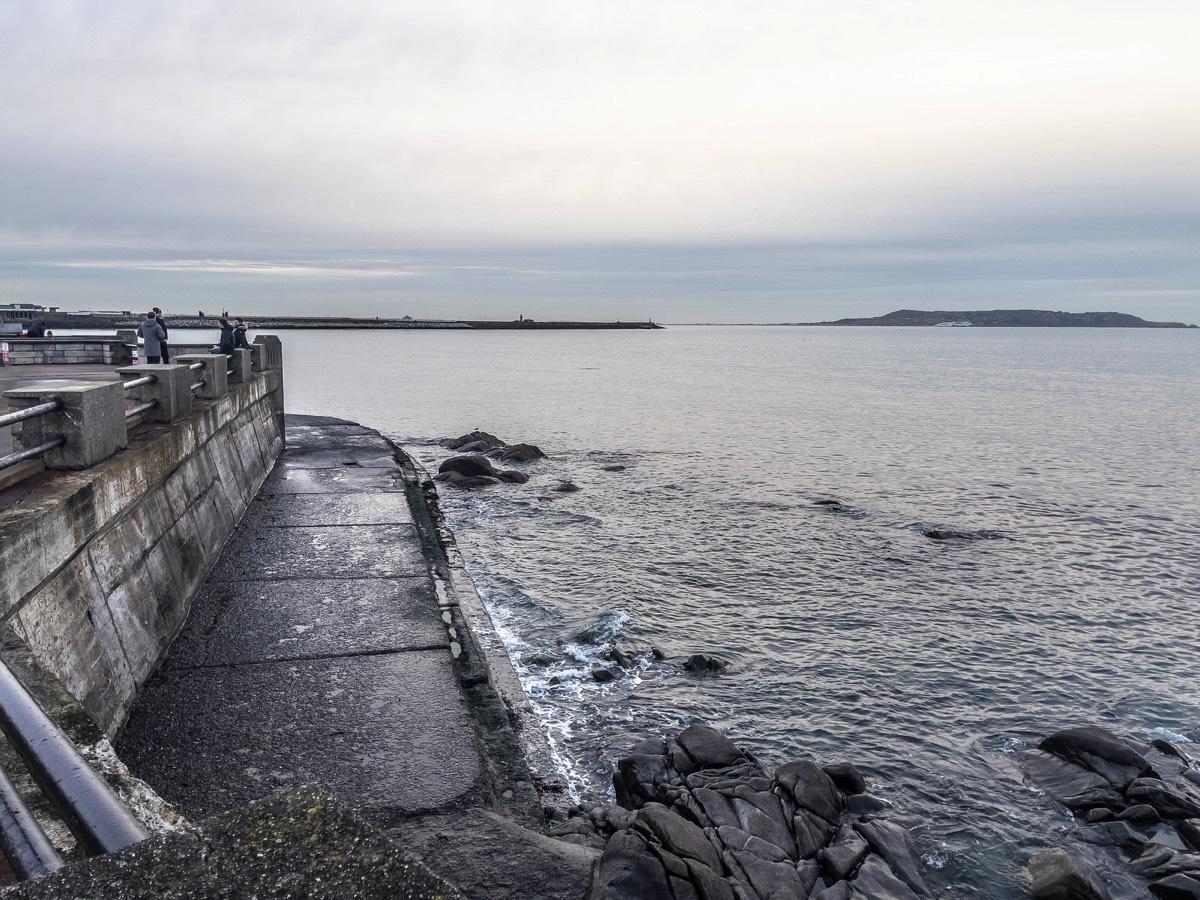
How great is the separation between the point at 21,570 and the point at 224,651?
134 inches

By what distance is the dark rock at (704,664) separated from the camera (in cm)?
1183

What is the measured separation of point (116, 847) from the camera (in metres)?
1.97

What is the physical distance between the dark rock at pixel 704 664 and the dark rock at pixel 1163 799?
5.11m

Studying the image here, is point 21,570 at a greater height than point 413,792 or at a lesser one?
greater

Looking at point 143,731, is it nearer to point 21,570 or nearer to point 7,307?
point 21,570

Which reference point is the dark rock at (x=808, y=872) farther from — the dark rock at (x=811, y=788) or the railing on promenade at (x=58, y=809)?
the railing on promenade at (x=58, y=809)

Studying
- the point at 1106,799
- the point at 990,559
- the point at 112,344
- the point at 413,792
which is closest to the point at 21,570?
the point at 413,792

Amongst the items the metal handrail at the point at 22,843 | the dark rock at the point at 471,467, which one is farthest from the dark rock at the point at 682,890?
the dark rock at the point at 471,467

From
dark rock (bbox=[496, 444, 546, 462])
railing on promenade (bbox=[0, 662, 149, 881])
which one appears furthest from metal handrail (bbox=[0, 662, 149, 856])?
dark rock (bbox=[496, 444, 546, 462])

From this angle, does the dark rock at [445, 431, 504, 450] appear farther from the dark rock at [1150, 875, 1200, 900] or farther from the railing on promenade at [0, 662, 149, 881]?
the railing on promenade at [0, 662, 149, 881]

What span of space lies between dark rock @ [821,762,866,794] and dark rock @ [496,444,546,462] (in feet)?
71.4

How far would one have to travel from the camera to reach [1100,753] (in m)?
9.40

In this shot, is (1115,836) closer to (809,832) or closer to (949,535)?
(809,832)

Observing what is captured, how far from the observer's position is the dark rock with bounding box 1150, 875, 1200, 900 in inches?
288
